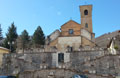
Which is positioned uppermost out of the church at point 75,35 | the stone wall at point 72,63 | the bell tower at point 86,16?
the bell tower at point 86,16

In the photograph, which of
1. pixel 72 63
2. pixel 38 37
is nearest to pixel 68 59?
pixel 72 63

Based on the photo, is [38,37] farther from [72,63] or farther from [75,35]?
[72,63]

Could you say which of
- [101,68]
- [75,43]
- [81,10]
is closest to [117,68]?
Result: [101,68]

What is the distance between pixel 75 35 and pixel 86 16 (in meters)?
9.92

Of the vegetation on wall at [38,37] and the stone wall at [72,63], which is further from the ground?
the vegetation on wall at [38,37]

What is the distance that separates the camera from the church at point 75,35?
3641 cm

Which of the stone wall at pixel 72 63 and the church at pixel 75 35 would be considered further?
the church at pixel 75 35

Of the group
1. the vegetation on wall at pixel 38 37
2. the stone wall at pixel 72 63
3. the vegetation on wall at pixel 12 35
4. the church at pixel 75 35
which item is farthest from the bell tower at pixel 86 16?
the vegetation on wall at pixel 12 35

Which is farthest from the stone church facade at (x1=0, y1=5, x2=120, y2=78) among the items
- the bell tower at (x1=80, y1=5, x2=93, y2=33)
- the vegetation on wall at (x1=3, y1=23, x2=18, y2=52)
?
the vegetation on wall at (x1=3, y1=23, x2=18, y2=52)

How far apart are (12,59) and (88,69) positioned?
13.5m

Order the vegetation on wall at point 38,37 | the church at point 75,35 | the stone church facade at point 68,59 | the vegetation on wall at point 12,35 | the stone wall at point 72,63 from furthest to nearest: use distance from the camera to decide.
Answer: the vegetation on wall at point 12,35
the vegetation on wall at point 38,37
the church at point 75,35
the stone wall at point 72,63
the stone church facade at point 68,59

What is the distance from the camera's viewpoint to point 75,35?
1471 inches

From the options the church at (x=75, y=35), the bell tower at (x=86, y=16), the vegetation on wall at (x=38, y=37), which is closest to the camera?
the church at (x=75, y=35)

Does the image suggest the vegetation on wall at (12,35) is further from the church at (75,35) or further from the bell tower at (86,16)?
the bell tower at (86,16)
